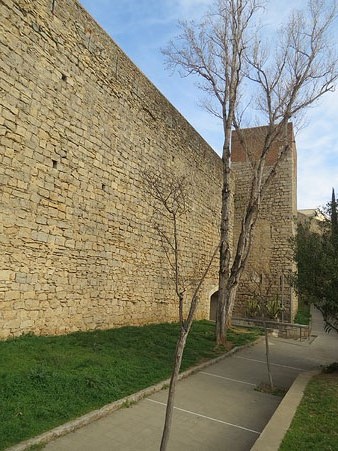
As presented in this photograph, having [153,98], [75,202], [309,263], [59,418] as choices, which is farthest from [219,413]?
[153,98]

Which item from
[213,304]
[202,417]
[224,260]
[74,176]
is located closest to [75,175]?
[74,176]

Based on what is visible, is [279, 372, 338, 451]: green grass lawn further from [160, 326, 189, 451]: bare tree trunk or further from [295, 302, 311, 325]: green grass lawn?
[295, 302, 311, 325]: green grass lawn

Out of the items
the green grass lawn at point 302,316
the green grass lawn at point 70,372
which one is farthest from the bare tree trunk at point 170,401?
the green grass lawn at point 302,316

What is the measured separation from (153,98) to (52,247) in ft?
20.2

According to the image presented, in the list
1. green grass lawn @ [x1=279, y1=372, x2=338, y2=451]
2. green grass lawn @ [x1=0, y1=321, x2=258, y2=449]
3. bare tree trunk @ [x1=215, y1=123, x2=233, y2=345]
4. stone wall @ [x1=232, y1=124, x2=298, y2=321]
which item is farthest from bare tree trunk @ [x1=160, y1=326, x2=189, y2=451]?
stone wall @ [x1=232, y1=124, x2=298, y2=321]

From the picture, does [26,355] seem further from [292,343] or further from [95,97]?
[292,343]

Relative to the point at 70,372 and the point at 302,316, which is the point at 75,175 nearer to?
the point at 70,372

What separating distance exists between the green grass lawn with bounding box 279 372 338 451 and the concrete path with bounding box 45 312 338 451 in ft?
1.70

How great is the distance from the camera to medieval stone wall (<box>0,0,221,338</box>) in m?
6.52

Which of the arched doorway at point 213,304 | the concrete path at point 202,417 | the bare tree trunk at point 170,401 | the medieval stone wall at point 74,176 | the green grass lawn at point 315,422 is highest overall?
the medieval stone wall at point 74,176

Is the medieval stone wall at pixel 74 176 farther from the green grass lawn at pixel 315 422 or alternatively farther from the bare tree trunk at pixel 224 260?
the green grass lawn at pixel 315 422

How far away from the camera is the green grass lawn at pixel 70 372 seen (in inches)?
157

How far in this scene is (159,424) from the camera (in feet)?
14.8

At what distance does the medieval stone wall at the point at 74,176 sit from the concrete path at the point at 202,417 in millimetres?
2701
